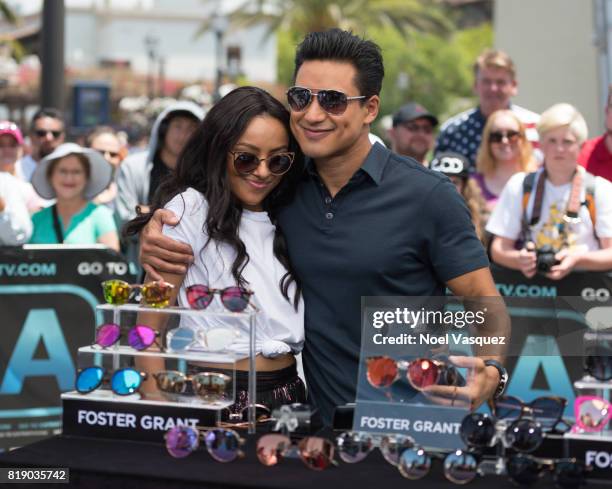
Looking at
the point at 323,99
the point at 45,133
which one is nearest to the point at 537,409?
Answer: the point at 323,99

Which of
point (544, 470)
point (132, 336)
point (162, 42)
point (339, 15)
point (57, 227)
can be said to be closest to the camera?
point (544, 470)

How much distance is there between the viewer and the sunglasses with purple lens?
3150mm

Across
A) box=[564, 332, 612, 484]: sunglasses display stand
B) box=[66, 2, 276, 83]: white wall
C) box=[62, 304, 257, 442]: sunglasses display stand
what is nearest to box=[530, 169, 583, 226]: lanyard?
box=[62, 304, 257, 442]: sunglasses display stand

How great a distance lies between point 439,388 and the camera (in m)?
2.88

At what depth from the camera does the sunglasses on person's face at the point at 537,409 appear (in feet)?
9.21

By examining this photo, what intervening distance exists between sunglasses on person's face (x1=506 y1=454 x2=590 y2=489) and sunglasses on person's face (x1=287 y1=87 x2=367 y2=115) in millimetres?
1320

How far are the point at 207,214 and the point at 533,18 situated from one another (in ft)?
35.9

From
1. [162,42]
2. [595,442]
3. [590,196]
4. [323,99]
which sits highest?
[162,42]

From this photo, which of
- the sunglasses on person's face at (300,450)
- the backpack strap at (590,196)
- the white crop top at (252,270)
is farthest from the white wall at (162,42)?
the sunglasses on person's face at (300,450)

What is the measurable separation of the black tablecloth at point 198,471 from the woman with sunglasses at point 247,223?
0.56m

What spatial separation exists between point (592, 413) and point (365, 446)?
555 mm

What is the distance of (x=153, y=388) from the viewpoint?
3.10 meters

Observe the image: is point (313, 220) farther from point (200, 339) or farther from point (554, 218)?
point (554, 218)

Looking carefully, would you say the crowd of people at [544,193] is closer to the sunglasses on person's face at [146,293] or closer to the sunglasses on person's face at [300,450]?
the sunglasses on person's face at [146,293]
